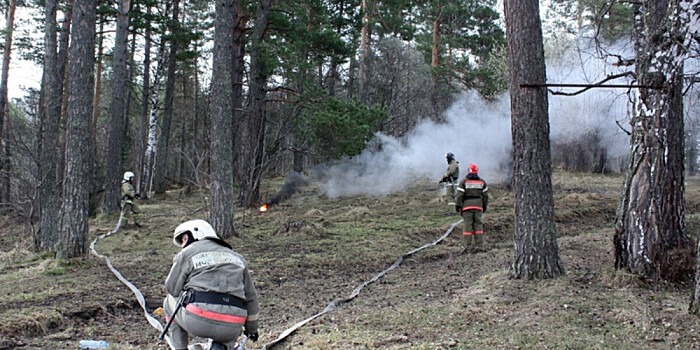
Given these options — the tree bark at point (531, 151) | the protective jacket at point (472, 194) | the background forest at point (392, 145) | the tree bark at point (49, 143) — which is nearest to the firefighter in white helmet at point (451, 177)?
the background forest at point (392, 145)

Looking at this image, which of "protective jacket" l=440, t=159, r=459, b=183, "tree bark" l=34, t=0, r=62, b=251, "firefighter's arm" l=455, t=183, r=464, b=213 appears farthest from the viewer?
"protective jacket" l=440, t=159, r=459, b=183

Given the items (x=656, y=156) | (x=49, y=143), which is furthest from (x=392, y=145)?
(x=656, y=156)

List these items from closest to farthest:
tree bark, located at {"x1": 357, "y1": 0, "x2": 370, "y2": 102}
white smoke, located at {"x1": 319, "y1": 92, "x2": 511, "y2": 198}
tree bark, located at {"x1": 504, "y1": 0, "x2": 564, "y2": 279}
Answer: tree bark, located at {"x1": 504, "y1": 0, "x2": 564, "y2": 279} → white smoke, located at {"x1": 319, "y1": 92, "x2": 511, "y2": 198} → tree bark, located at {"x1": 357, "y1": 0, "x2": 370, "y2": 102}

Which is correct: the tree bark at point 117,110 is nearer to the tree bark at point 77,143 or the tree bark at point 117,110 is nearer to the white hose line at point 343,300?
the tree bark at point 77,143

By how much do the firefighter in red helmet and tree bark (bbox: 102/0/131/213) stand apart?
13494 millimetres

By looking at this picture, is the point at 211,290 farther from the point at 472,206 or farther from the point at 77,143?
the point at 472,206

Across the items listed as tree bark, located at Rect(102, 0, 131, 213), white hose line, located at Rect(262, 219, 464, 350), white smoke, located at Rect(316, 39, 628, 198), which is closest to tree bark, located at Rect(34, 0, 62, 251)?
tree bark, located at Rect(102, 0, 131, 213)

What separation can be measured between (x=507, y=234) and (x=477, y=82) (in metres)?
15.7

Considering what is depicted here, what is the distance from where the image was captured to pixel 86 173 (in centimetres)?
1059

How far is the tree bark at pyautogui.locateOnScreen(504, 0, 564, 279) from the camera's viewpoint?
7258 mm

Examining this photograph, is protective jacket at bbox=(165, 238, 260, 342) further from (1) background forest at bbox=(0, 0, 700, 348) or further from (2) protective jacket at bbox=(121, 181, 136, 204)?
(2) protective jacket at bbox=(121, 181, 136, 204)

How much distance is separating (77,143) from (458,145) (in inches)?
616

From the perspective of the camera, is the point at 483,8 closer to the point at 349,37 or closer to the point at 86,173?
the point at 349,37

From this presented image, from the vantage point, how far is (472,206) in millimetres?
11641
